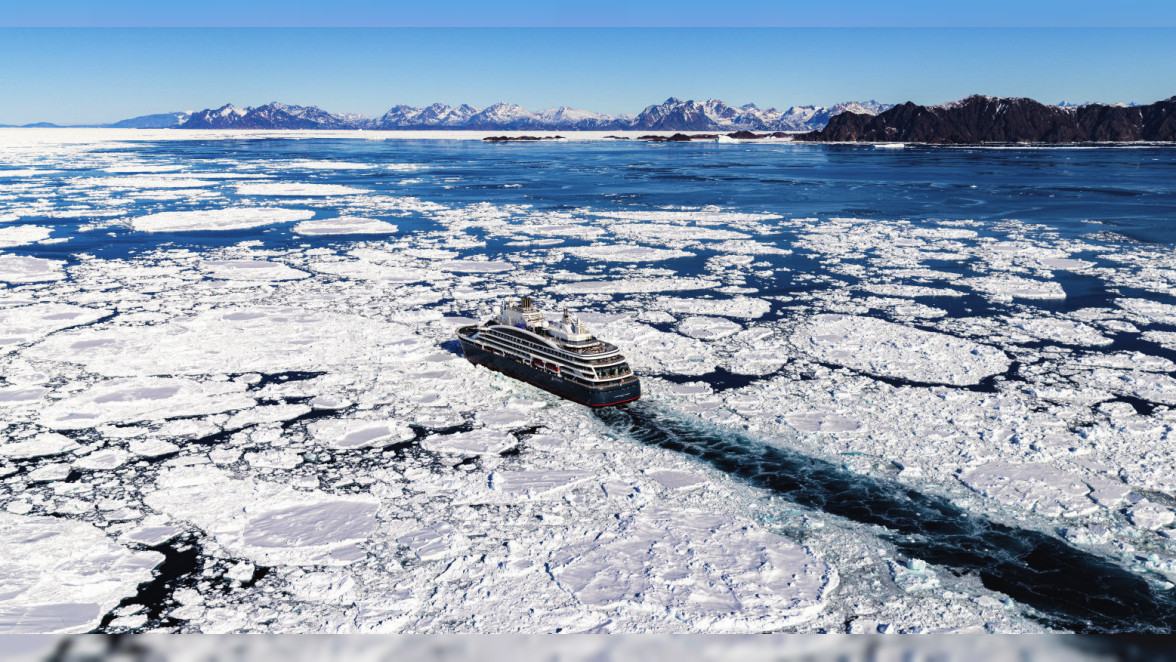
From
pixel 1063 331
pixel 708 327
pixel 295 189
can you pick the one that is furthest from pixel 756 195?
pixel 708 327

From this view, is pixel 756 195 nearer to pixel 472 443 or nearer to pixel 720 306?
pixel 720 306

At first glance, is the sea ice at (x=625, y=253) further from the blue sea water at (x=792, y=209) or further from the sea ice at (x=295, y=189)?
the sea ice at (x=295, y=189)

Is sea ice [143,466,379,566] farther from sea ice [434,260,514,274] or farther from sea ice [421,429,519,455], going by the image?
sea ice [434,260,514,274]

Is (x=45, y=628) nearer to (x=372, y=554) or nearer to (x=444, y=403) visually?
(x=372, y=554)

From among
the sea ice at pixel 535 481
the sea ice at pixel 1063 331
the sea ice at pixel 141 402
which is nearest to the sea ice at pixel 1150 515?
the sea ice at pixel 535 481

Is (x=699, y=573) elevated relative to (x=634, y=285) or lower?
lower

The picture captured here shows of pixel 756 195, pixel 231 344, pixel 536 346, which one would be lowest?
pixel 231 344

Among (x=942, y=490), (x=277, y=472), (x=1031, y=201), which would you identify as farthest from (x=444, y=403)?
(x=1031, y=201)
